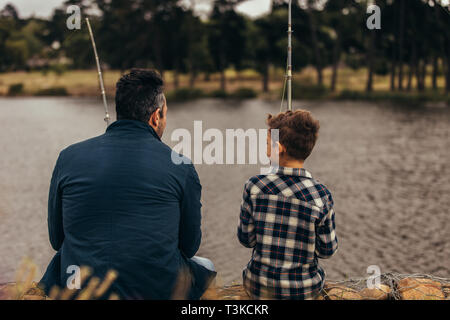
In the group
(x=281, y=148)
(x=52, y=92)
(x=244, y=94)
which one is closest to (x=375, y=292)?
(x=281, y=148)

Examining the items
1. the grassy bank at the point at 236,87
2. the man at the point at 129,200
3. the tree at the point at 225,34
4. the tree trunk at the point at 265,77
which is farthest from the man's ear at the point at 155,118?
the tree trunk at the point at 265,77

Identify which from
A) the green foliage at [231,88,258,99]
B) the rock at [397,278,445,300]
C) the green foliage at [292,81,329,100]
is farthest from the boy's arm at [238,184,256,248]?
the green foliage at [231,88,258,99]

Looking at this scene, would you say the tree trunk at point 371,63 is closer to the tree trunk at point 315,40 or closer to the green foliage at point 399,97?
the green foliage at point 399,97

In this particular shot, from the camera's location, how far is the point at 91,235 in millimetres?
2338

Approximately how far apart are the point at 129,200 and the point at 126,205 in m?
0.03

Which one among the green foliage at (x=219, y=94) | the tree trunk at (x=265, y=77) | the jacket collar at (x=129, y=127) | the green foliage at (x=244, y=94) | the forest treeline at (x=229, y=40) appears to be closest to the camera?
the jacket collar at (x=129, y=127)

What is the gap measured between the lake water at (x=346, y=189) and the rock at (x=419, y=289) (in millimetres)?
4648

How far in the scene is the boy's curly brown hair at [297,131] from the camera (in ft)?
8.47

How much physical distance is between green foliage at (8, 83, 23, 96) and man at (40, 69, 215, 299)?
179ft

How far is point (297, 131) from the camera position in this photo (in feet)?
8.48

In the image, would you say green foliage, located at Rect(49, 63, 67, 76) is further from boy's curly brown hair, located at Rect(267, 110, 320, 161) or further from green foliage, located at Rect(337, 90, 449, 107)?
boy's curly brown hair, located at Rect(267, 110, 320, 161)
